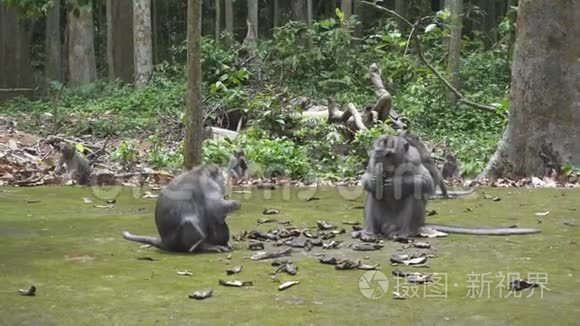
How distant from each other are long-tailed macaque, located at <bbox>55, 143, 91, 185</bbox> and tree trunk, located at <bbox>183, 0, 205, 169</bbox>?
224cm

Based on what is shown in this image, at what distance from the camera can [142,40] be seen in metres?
20.5

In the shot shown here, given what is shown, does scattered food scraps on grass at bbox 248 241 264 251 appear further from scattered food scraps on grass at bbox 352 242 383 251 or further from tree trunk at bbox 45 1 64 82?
tree trunk at bbox 45 1 64 82

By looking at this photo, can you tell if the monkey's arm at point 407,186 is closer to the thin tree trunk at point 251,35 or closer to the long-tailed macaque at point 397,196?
the long-tailed macaque at point 397,196

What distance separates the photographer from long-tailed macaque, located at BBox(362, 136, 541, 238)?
619 cm

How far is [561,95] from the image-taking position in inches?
396

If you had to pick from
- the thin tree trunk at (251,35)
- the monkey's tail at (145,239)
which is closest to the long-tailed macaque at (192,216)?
the monkey's tail at (145,239)

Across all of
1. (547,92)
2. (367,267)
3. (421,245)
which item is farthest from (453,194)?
(367,267)

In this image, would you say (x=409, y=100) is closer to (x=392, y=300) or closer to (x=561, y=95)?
(x=561, y=95)

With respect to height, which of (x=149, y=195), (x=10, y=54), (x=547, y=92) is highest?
(x=10, y=54)

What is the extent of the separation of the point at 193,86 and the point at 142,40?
1252 centimetres

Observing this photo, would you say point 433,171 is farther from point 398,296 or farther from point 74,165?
point 74,165

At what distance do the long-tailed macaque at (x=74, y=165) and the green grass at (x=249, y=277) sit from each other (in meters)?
2.81

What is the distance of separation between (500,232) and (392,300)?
7.06ft

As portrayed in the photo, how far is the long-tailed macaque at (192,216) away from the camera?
573 centimetres
